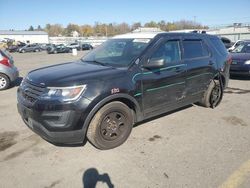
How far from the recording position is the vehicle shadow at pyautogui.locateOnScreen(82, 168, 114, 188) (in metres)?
3.15

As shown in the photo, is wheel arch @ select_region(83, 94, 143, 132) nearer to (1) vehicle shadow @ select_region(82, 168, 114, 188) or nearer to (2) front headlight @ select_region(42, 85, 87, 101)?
(2) front headlight @ select_region(42, 85, 87, 101)

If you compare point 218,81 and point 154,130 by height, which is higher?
point 218,81

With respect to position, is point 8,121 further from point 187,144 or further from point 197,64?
point 197,64

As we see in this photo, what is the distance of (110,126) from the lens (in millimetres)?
4059

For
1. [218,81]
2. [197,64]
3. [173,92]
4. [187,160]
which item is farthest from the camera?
[218,81]

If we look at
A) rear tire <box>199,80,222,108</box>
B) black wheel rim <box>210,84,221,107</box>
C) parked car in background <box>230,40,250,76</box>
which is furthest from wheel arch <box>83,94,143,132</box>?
parked car in background <box>230,40,250,76</box>

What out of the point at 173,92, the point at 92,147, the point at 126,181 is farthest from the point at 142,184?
the point at 173,92

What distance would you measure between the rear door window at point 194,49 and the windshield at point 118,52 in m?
1.02

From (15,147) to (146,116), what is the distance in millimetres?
2331

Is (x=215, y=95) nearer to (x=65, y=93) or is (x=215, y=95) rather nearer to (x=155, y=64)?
(x=155, y=64)

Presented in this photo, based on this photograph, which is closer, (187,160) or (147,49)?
(187,160)

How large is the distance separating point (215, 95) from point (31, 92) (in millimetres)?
4342

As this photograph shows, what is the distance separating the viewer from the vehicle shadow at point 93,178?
315 cm

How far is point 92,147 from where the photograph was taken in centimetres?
413
